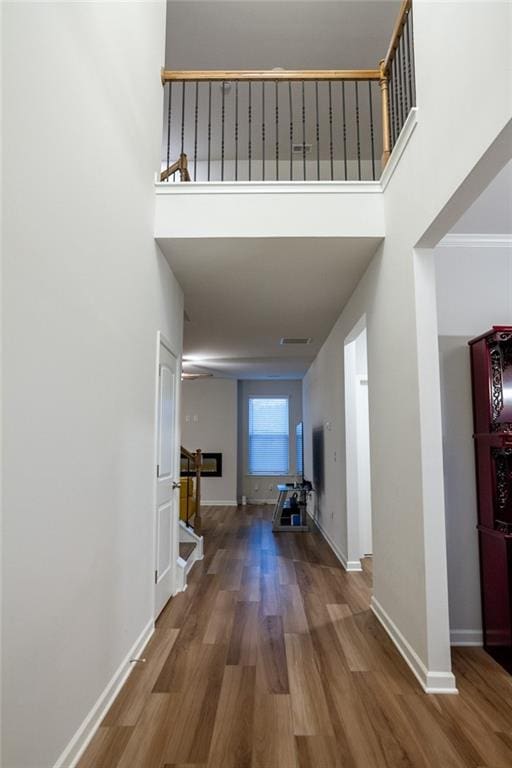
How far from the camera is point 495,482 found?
284 centimetres

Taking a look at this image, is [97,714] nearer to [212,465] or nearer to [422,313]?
[422,313]

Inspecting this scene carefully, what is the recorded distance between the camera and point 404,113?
3244 millimetres

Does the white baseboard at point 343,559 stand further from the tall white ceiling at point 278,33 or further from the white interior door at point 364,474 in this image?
the tall white ceiling at point 278,33

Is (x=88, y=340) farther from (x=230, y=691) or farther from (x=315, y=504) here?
(x=315, y=504)

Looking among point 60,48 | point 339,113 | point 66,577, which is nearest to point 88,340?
point 66,577

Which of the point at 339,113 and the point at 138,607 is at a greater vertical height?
the point at 339,113

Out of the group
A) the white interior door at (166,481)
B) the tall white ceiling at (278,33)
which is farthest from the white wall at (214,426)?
the tall white ceiling at (278,33)

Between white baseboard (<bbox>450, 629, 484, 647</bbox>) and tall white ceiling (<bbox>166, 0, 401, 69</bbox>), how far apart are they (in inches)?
206

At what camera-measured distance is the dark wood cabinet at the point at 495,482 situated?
2.70 meters

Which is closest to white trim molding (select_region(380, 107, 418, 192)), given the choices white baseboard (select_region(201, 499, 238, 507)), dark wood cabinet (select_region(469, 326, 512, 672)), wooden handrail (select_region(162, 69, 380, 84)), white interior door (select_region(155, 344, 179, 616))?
wooden handrail (select_region(162, 69, 380, 84))

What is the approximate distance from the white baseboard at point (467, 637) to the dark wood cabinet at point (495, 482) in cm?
5

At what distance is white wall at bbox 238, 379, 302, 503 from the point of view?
413 inches

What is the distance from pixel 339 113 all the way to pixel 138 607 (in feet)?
18.2

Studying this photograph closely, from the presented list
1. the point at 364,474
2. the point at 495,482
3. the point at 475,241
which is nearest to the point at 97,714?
the point at 495,482
